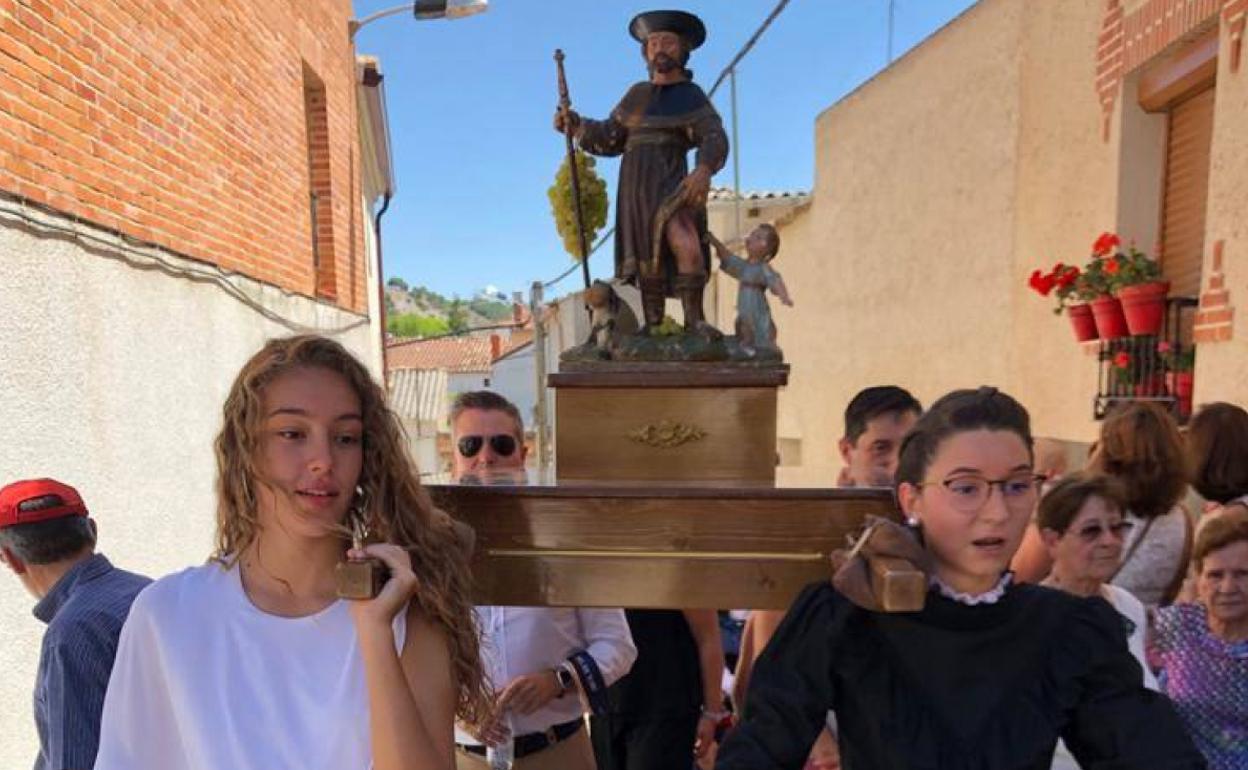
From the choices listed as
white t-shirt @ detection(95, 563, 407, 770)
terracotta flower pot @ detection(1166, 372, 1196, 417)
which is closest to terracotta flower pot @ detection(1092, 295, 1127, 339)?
terracotta flower pot @ detection(1166, 372, 1196, 417)

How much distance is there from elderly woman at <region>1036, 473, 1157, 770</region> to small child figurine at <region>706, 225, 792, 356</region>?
83cm

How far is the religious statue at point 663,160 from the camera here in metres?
2.05

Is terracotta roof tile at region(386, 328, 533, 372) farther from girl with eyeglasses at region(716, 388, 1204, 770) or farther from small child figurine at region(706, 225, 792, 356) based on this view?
girl with eyeglasses at region(716, 388, 1204, 770)

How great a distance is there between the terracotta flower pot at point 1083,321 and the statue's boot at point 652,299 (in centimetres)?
339

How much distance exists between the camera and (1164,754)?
108 centimetres

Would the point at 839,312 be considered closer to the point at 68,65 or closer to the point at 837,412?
the point at 837,412

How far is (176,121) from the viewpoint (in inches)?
146

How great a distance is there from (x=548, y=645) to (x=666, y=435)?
624mm

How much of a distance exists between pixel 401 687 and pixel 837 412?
29.0 feet

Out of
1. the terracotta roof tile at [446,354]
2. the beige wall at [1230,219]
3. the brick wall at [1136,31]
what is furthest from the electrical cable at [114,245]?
the terracotta roof tile at [446,354]

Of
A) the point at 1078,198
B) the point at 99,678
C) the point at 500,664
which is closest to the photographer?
the point at 99,678

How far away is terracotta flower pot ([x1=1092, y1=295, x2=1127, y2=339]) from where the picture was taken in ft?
13.7

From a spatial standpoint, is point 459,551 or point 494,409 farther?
point 494,409

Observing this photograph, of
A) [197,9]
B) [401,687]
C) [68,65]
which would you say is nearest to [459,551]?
[401,687]
